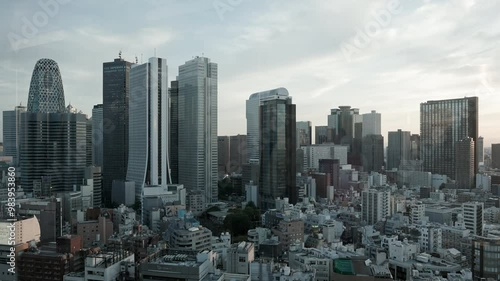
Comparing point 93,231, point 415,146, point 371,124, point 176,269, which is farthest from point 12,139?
point 415,146

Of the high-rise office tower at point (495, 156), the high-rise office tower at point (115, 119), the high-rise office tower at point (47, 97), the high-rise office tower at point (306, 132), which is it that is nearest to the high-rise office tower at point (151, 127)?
the high-rise office tower at point (115, 119)

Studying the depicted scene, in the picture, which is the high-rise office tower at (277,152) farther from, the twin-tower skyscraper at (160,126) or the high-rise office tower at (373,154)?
the high-rise office tower at (373,154)

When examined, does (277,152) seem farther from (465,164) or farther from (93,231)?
(465,164)

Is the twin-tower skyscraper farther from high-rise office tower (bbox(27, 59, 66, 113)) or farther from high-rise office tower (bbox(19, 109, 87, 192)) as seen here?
high-rise office tower (bbox(27, 59, 66, 113))

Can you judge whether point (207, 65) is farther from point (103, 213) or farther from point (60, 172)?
point (103, 213)

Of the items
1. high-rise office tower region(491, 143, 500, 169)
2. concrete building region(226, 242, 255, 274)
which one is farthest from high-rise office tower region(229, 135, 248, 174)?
concrete building region(226, 242, 255, 274)
